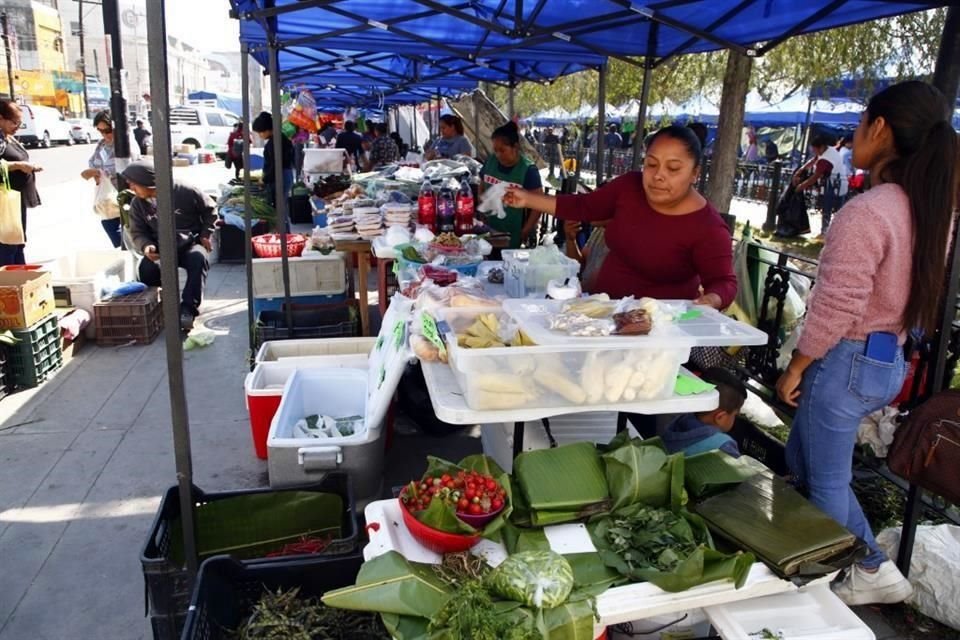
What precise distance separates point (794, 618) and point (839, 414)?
2.51ft

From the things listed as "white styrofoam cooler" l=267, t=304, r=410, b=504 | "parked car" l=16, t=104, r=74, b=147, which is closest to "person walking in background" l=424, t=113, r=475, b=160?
"white styrofoam cooler" l=267, t=304, r=410, b=504

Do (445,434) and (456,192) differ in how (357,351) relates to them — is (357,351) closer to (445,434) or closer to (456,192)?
(445,434)

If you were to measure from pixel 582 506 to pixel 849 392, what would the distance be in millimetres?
1033

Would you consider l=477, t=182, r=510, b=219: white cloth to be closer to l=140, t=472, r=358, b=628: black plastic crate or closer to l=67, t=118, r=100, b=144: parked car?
l=140, t=472, r=358, b=628: black plastic crate

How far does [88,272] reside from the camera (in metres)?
6.34

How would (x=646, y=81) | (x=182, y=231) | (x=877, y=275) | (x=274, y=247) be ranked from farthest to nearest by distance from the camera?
1. (x=182, y=231)
2. (x=274, y=247)
3. (x=646, y=81)
4. (x=877, y=275)

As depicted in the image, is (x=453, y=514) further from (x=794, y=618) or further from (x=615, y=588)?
(x=794, y=618)

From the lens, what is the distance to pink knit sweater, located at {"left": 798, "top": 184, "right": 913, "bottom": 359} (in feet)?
7.15

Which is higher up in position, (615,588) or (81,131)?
(81,131)

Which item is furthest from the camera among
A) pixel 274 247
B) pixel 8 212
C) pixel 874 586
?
pixel 274 247

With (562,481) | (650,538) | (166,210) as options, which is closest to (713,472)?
(650,538)

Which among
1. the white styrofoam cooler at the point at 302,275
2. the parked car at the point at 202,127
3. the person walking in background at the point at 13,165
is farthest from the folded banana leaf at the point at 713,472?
the parked car at the point at 202,127

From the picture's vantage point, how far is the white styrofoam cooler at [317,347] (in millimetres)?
4406

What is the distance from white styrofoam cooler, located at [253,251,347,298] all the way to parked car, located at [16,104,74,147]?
2671cm
